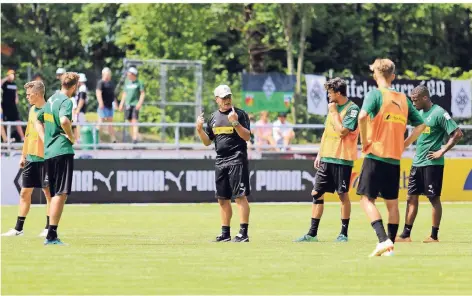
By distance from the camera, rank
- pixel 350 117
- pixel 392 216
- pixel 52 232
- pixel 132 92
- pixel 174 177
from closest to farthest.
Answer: pixel 392 216, pixel 52 232, pixel 350 117, pixel 174 177, pixel 132 92

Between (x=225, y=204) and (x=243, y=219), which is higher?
(x=225, y=204)

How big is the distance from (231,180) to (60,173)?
2311 millimetres

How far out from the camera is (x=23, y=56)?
56.9 metres

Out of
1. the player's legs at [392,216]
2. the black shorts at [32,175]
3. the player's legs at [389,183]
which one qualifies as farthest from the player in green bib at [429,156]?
the black shorts at [32,175]

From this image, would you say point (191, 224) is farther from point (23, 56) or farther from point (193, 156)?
point (23, 56)

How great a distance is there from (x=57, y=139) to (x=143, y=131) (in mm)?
19880

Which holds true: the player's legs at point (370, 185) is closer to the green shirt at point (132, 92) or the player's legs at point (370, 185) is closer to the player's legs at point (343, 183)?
the player's legs at point (343, 183)

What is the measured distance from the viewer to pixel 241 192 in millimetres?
17250

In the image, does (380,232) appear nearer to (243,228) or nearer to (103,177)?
(243,228)

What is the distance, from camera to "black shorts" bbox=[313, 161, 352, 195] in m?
17.4

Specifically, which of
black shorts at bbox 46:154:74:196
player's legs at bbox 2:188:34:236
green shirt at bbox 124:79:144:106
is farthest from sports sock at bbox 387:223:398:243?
green shirt at bbox 124:79:144:106

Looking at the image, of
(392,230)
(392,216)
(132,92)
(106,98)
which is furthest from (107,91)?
(392,216)

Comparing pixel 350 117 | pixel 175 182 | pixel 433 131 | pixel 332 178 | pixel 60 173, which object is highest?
pixel 350 117

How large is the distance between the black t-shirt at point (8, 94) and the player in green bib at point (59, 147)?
46.6 feet
